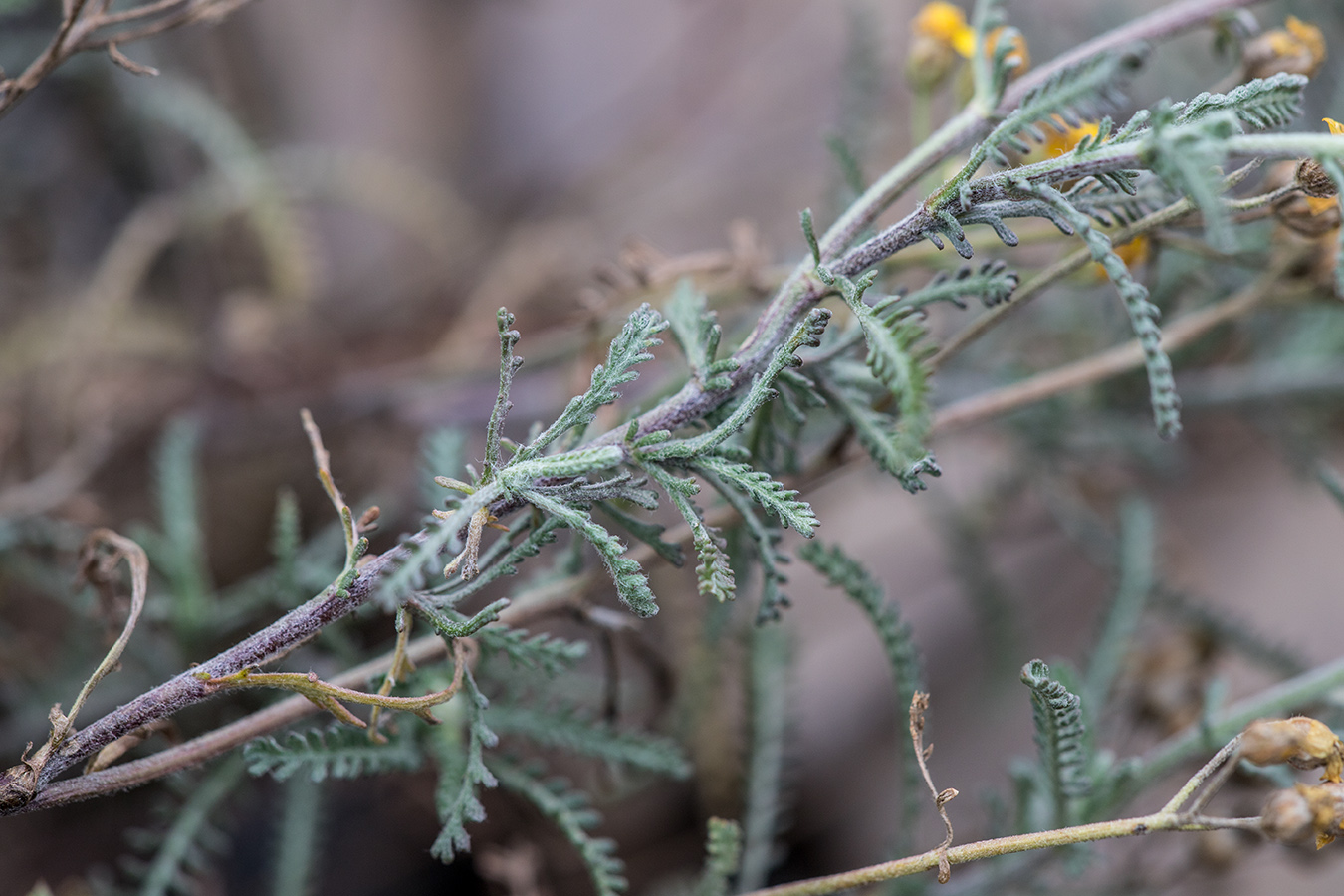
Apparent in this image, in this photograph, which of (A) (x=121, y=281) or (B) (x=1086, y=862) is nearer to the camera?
(B) (x=1086, y=862)

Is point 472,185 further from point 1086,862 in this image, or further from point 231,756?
point 1086,862

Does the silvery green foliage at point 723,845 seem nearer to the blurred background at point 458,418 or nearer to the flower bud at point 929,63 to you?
the blurred background at point 458,418

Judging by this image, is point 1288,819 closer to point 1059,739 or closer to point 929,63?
point 1059,739

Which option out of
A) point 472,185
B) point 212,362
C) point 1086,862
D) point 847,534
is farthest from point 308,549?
point 472,185

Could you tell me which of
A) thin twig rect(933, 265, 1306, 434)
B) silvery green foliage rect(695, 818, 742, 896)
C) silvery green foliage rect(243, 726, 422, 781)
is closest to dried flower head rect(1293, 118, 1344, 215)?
thin twig rect(933, 265, 1306, 434)

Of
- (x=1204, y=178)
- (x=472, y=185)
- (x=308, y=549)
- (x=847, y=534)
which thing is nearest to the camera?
(x=1204, y=178)

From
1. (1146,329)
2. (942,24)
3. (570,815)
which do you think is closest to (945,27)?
(942,24)

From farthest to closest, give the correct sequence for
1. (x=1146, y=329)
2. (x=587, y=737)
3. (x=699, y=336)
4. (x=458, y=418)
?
(x=458, y=418)
(x=587, y=737)
(x=699, y=336)
(x=1146, y=329)
